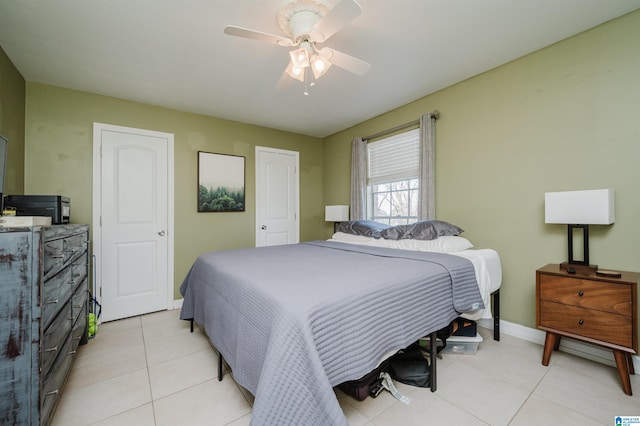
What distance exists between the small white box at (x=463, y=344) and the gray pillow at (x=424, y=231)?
90 centimetres

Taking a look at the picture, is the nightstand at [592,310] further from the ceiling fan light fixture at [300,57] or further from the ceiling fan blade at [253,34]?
the ceiling fan blade at [253,34]

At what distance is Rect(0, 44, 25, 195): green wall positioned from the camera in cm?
213

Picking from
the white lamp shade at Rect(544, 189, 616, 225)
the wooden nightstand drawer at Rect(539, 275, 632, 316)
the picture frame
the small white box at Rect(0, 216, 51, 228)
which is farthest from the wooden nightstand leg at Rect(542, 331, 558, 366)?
the picture frame

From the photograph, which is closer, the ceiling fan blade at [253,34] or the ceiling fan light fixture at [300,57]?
the ceiling fan blade at [253,34]

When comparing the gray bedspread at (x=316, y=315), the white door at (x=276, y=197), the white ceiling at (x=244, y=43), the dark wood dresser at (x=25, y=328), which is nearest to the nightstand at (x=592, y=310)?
the gray bedspread at (x=316, y=315)

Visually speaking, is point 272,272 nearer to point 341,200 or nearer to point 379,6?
point 379,6

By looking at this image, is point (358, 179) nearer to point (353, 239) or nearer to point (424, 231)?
point (353, 239)

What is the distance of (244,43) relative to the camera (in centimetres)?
209

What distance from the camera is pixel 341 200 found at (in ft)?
14.5

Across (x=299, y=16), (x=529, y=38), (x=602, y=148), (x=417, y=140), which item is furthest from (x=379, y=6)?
(x=602, y=148)

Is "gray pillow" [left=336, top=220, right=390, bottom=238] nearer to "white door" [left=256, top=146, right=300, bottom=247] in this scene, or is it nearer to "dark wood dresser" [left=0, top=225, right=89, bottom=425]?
"white door" [left=256, top=146, right=300, bottom=247]

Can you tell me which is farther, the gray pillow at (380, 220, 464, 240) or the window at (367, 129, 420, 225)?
the window at (367, 129, 420, 225)

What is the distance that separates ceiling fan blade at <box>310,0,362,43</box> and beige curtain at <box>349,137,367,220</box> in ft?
7.69

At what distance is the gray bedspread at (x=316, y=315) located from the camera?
1.00 metres
